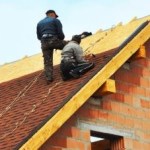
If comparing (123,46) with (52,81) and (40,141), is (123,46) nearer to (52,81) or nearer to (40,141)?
(52,81)

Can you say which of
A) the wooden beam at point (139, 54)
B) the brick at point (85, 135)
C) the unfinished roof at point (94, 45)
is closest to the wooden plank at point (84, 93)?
the wooden beam at point (139, 54)

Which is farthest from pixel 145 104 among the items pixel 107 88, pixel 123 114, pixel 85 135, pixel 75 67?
pixel 85 135

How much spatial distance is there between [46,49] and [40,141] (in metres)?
3.73

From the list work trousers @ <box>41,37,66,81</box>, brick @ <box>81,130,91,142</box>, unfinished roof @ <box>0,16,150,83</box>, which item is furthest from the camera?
unfinished roof @ <box>0,16,150,83</box>

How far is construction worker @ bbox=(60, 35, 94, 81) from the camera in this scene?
15.1 m

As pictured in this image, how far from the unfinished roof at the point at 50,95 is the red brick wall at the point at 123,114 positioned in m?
0.45

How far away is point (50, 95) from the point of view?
14742 mm

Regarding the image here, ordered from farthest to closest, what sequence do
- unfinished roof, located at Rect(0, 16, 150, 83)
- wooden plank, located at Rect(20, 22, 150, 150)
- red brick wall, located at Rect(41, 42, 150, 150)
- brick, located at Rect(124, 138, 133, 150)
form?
1. unfinished roof, located at Rect(0, 16, 150, 83)
2. brick, located at Rect(124, 138, 133, 150)
3. red brick wall, located at Rect(41, 42, 150, 150)
4. wooden plank, located at Rect(20, 22, 150, 150)

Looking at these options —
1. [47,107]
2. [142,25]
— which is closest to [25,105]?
[47,107]

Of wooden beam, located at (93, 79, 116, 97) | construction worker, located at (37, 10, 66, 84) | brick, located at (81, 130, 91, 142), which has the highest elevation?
construction worker, located at (37, 10, 66, 84)

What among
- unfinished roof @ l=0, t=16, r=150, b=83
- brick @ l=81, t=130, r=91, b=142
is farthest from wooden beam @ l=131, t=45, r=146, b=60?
brick @ l=81, t=130, r=91, b=142

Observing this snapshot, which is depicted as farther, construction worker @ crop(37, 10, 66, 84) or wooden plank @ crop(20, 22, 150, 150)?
construction worker @ crop(37, 10, 66, 84)

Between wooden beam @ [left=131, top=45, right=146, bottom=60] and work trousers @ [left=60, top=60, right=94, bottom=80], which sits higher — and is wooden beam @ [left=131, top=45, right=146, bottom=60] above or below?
above

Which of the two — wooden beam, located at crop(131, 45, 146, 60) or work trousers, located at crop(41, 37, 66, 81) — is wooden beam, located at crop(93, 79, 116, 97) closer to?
wooden beam, located at crop(131, 45, 146, 60)
